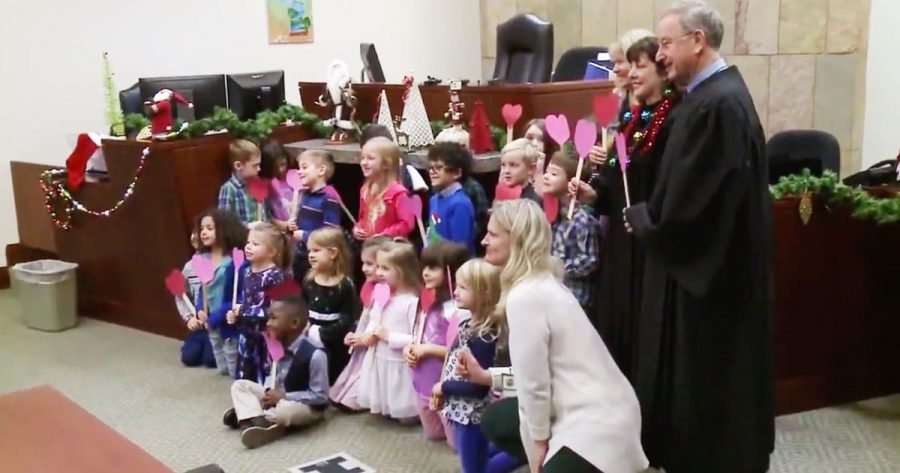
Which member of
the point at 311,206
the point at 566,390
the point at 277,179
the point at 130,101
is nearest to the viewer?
the point at 566,390

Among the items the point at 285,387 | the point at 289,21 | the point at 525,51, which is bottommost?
the point at 285,387

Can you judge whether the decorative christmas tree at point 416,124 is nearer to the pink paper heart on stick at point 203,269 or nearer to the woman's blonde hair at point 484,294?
the pink paper heart on stick at point 203,269

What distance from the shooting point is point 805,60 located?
6.24 m

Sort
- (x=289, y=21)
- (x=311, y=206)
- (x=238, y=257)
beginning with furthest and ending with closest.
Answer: (x=289, y=21) → (x=311, y=206) → (x=238, y=257)

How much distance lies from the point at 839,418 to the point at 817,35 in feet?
10.9

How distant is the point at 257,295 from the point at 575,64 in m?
2.90

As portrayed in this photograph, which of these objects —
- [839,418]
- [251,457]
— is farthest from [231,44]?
[839,418]

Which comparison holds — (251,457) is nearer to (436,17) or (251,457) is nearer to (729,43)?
(729,43)

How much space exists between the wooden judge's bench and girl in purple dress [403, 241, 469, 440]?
1.04 metres

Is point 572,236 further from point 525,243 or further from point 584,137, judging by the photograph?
point 525,243

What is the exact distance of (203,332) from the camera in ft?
14.6

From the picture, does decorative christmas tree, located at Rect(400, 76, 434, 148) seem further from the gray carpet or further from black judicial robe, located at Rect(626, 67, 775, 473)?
black judicial robe, located at Rect(626, 67, 775, 473)

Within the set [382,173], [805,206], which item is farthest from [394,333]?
[805,206]

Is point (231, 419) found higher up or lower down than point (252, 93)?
lower down
